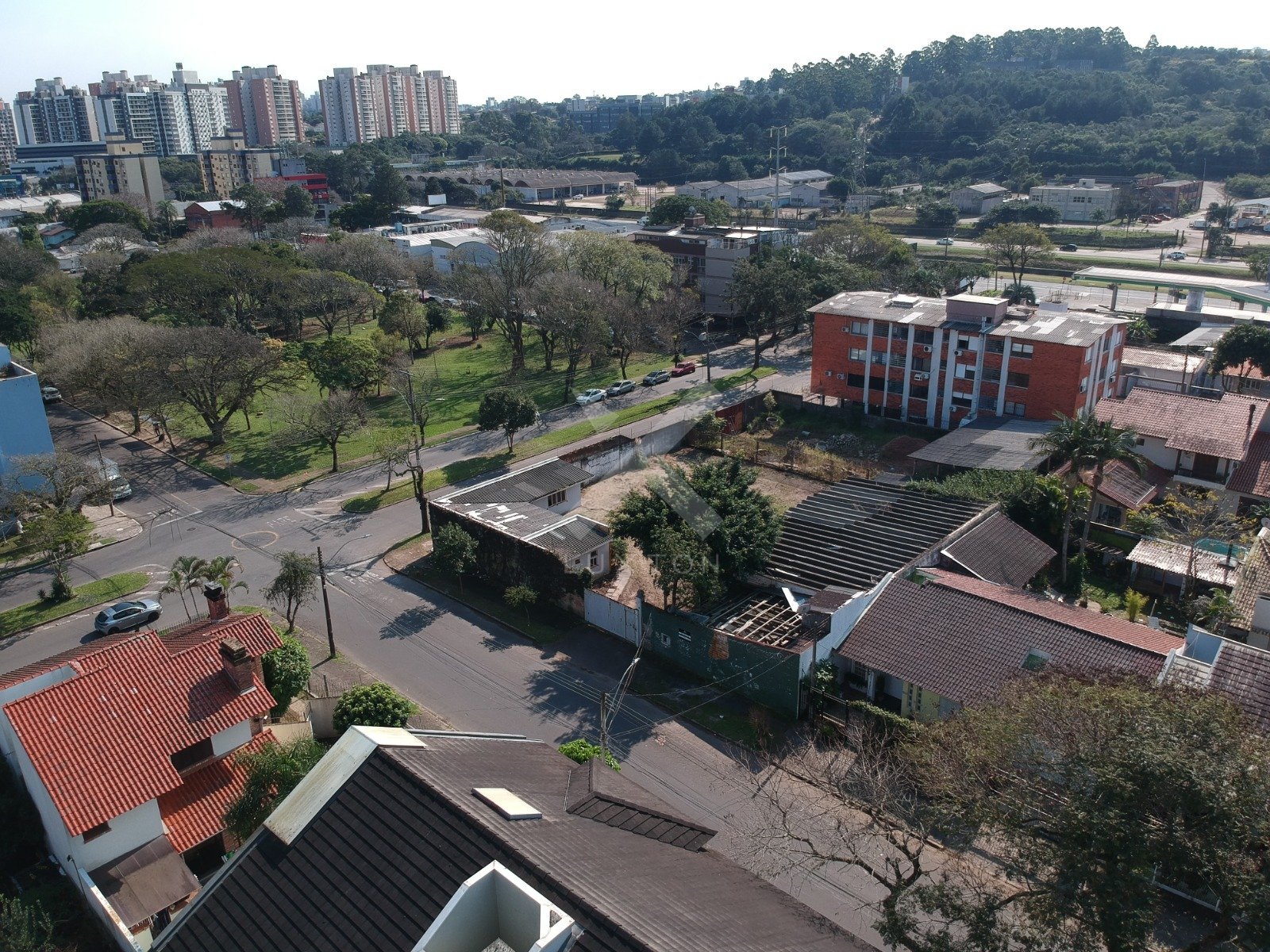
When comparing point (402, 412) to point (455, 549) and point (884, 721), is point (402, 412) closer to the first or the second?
point (455, 549)

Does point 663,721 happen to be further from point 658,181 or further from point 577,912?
point 658,181

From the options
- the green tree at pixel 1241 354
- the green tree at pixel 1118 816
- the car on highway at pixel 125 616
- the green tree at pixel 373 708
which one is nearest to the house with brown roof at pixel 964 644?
the green tree at pixel 1118 816

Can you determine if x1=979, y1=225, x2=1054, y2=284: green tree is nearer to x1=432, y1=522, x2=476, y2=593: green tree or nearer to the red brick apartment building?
the red brick apartment building

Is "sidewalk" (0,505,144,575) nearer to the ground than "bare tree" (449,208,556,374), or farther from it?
nearer to the ground

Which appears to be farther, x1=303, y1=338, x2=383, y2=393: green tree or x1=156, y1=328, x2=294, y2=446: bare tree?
x1=303, y1=338, x2=383, y2=393: green tree

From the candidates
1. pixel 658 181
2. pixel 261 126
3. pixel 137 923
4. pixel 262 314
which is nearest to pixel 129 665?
pixel 137 923

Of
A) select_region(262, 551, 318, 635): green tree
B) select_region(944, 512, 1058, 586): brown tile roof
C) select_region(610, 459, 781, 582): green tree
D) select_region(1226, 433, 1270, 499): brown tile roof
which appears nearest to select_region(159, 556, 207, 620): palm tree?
select_region(262, 551, 318, 635): green tree

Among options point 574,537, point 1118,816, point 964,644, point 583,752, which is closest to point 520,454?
point 574,537
